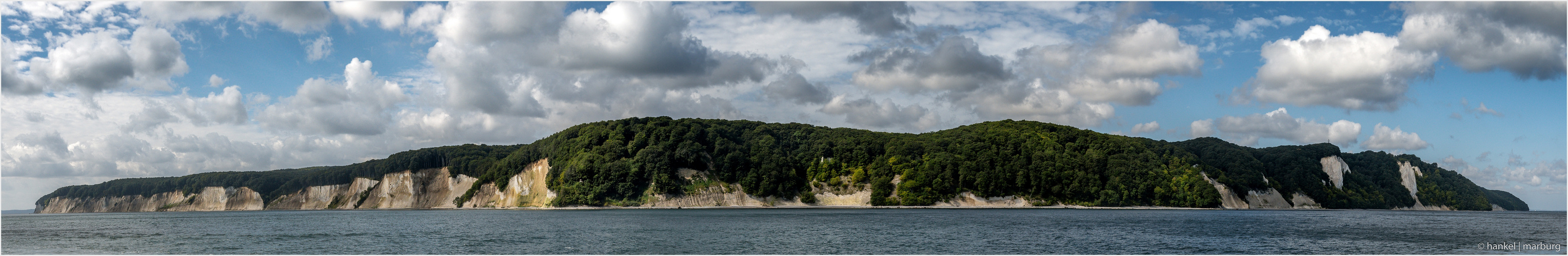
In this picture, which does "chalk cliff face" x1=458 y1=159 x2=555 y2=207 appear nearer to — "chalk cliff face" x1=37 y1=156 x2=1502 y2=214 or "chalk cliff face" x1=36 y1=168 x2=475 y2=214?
"chalk cliff face" x1=37 y1=156 x2=1502 y2=214

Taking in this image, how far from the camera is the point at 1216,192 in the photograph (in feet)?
461

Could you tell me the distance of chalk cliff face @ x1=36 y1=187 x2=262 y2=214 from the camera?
18825 cm

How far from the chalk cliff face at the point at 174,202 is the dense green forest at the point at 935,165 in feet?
115

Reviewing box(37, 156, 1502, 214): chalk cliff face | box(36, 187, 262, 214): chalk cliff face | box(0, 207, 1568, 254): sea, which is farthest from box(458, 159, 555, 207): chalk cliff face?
box(36, 187, 262, 214): chalk cliff face

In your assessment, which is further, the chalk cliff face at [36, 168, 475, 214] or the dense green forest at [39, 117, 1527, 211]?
the chalk cliff face at [36, 168, 475, 214]

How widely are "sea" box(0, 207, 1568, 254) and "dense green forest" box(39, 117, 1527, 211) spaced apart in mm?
47036

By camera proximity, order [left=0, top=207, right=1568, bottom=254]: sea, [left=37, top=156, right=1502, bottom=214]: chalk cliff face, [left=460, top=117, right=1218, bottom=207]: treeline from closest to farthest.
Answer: [left=0, top=207, right=1568, bottom=254]: sea
[left=460, top=117, right=1218, bottom=207]: treeline
[left=37, top=156, right=1502, bottom=214]: chalk cliff face

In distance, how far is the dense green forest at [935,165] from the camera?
464 feet

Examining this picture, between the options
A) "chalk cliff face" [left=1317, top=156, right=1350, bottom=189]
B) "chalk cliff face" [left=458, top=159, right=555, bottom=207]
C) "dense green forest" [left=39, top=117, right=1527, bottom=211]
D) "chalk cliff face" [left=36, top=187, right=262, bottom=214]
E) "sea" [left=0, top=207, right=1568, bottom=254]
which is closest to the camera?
"sea" [left=0, top=207, right=1568, bottom=254]

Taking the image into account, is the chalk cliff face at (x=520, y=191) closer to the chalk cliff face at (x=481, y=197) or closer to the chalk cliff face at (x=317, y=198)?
the chalk cliff face at (x=481, y=197)

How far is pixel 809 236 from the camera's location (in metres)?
56.7

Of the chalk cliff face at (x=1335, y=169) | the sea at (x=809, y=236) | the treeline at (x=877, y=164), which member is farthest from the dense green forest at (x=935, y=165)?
the sea at (x=809, y=236)

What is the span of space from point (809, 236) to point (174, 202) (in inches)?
8086

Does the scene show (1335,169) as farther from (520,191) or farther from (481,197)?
(481,197)
